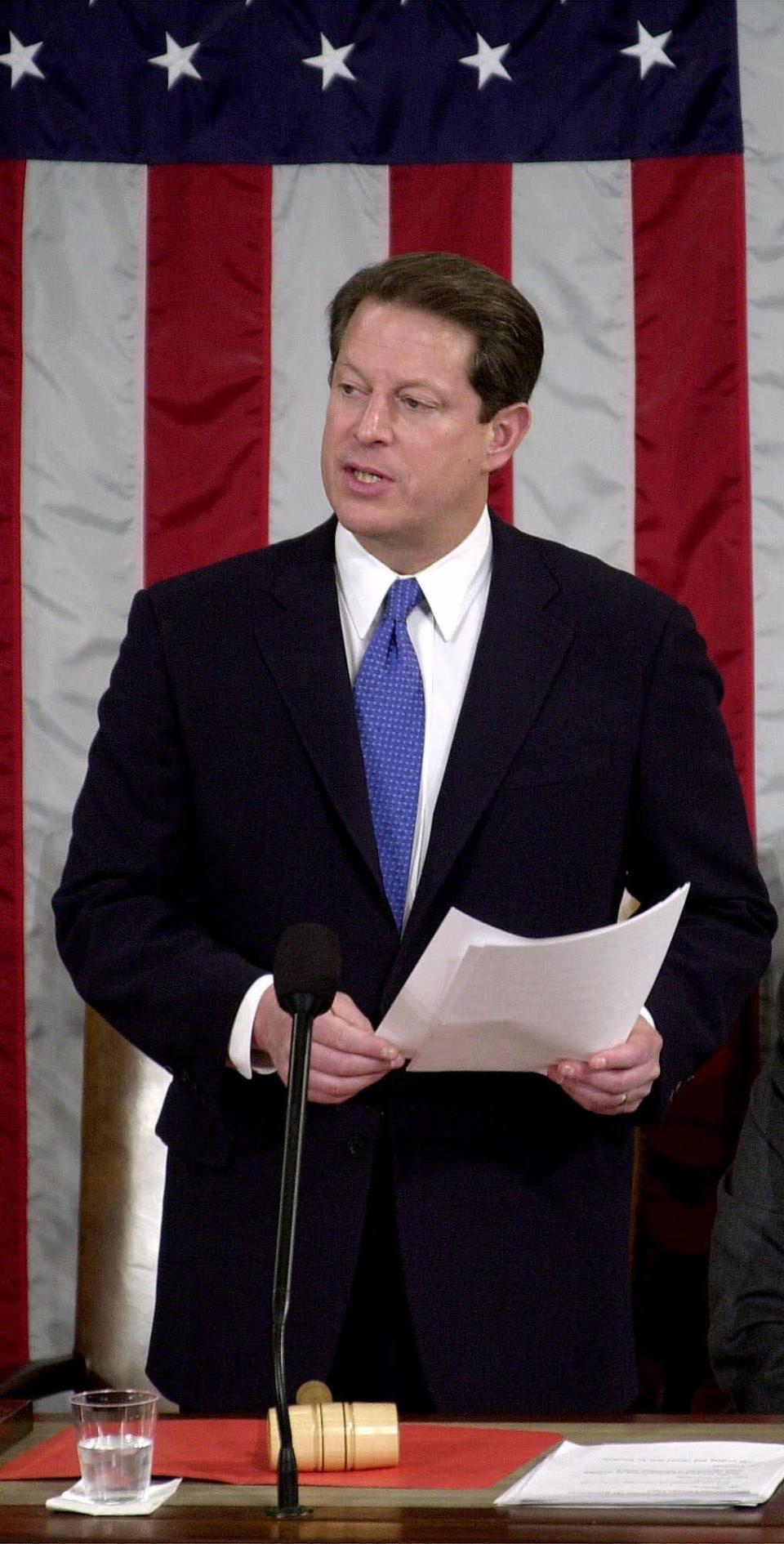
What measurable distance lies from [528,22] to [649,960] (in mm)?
2053

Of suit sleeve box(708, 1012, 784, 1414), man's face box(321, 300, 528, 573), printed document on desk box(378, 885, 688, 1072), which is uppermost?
man's face box(321, 300, 528, 573)

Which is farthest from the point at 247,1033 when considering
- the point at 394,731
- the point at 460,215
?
the point at 460,215

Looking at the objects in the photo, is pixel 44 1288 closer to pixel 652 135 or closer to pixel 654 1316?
pixel 654 1316

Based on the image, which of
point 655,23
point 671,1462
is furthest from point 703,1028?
point 655,23

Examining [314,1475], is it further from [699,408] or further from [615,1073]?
[699,408]

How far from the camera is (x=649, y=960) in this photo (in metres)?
1.54

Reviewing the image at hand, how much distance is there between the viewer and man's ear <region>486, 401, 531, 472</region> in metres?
2.10

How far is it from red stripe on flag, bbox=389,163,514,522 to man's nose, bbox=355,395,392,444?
1.09 meters

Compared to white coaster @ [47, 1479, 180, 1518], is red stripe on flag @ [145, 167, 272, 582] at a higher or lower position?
higher

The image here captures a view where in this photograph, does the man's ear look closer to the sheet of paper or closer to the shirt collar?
the shirt collar

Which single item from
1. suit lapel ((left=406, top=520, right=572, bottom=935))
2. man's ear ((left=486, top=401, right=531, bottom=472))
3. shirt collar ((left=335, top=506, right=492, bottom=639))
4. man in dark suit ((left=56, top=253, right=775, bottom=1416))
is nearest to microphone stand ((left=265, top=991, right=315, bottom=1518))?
man in dark suit ((left=56, top=253, right=775, bottom=1416))

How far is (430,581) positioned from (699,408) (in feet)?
3.84

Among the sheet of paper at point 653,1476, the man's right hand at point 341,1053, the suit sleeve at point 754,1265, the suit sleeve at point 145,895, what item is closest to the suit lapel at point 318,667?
the suit sleeve at point 145,895

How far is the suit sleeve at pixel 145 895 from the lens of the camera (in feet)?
5.84
